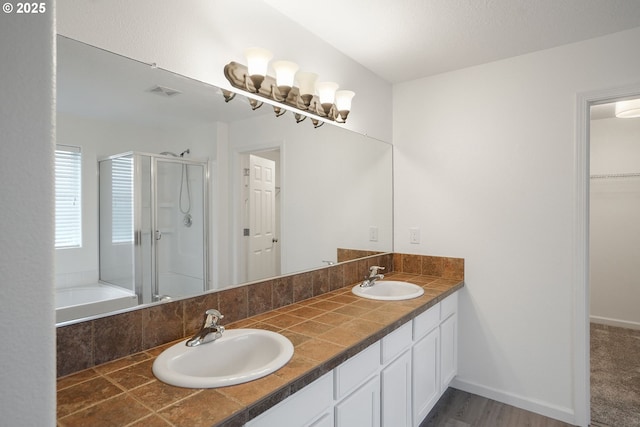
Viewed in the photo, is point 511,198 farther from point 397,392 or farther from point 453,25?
point 397,392

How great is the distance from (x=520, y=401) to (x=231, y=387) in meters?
2.22

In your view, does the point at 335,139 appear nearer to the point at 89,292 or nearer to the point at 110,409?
the point at 89,292

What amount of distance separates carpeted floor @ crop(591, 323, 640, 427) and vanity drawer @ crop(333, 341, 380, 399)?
171 cm

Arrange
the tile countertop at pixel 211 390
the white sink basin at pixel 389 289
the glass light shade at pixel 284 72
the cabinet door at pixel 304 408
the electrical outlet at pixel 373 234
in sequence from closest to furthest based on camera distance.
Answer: the tile countertop at pixel 211 390 < the cabinet door at pixel 304 408 < the glass light shade at pixel 284 72 < the white sink basin at pixel 389 289 < the electrical outlet at pixel 373 234

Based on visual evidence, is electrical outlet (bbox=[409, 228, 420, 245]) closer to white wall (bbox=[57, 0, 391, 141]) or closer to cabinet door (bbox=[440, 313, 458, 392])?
cabinet door (bbox=[440, 313, 458, 392])

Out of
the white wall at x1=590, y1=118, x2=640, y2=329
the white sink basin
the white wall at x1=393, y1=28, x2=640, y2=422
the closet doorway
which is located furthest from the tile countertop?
the white wall at x1=590, y1=118, x2=640, y2=329

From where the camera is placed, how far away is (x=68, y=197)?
44.3 inches

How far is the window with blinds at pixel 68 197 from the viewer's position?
1.10 metres

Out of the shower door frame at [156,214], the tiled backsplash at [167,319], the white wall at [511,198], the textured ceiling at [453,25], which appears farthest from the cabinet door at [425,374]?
the textured ceiling at [453,25]

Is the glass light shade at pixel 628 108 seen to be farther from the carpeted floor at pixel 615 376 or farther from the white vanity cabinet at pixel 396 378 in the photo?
the white vanity cabinet at pixel 396 378

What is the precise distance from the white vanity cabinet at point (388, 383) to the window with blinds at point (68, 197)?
2.70 ft

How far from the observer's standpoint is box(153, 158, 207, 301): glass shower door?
1387mm

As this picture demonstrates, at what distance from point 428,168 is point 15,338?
2614mm

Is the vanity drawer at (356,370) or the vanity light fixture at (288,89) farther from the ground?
the vanity light fixture at (288,89)
